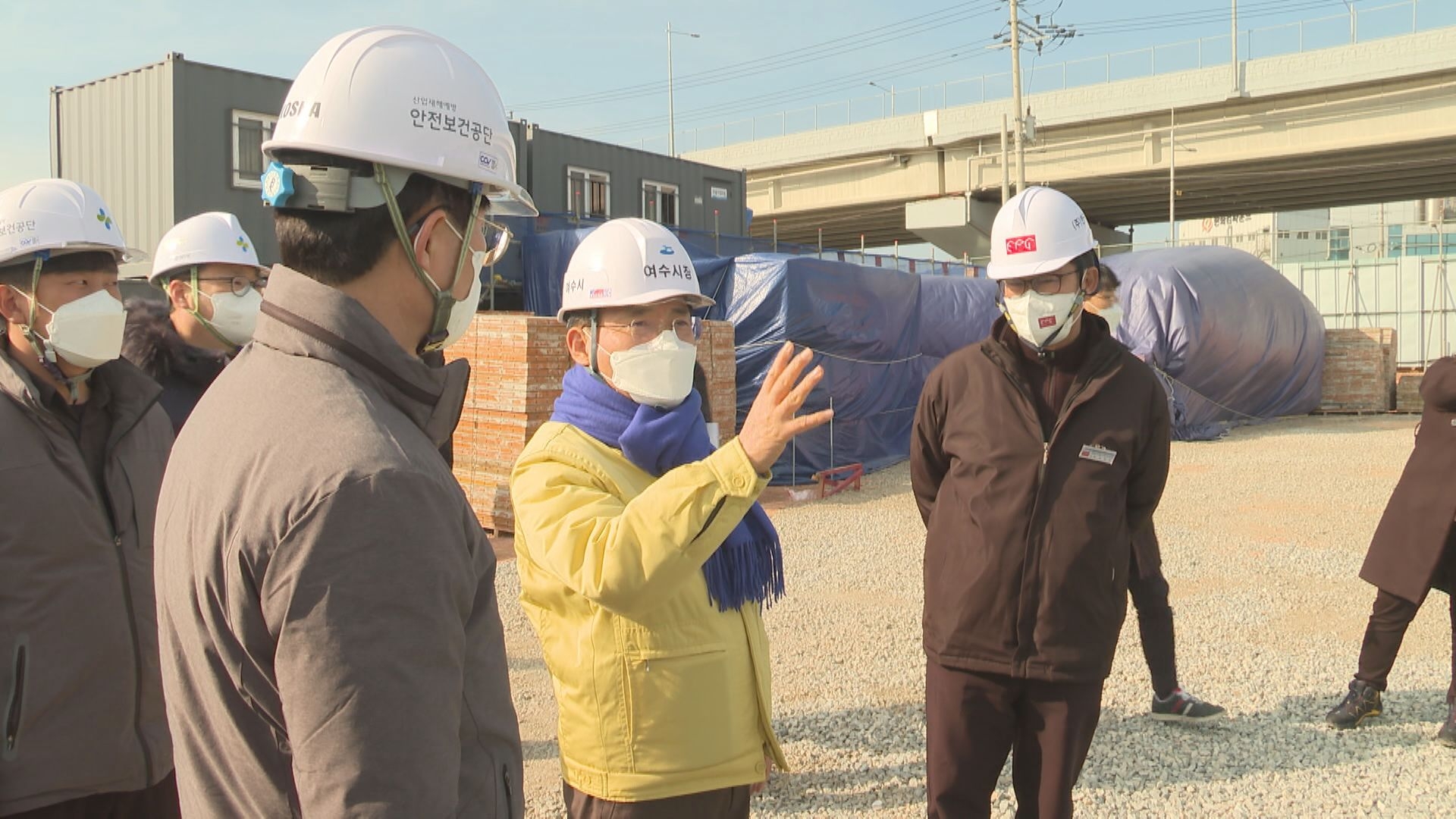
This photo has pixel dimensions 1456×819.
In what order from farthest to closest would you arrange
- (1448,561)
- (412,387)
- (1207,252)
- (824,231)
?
(824,231), (1207,252), (1448,561), (412,387)

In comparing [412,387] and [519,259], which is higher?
[519,259]

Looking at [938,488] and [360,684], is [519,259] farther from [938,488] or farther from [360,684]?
[360,684]

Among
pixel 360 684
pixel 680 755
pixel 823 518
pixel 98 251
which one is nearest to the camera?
pixel 360 684

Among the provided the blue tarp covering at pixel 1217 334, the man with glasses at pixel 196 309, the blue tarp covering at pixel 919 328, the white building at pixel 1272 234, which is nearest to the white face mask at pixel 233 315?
the man with glasses at pixel 196 309

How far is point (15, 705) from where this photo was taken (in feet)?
7.76

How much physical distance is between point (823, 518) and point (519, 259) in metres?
8.37

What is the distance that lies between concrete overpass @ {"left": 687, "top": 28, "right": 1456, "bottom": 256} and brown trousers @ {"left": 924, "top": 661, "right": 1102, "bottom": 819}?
34036mm

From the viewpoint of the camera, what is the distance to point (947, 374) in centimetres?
351

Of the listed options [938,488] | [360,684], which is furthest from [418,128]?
[938,488]

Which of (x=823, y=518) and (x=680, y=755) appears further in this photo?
(x=823, y=518)

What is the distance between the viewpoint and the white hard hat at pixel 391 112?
4.43 feet

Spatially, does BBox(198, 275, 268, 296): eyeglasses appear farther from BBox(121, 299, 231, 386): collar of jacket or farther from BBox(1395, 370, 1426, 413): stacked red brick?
BBox(1395, 370, 1426, 413): stacked red brick

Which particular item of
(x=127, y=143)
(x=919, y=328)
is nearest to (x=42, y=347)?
(x=919, y=328)

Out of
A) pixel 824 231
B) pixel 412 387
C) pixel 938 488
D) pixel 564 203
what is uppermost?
pixel 824 231
